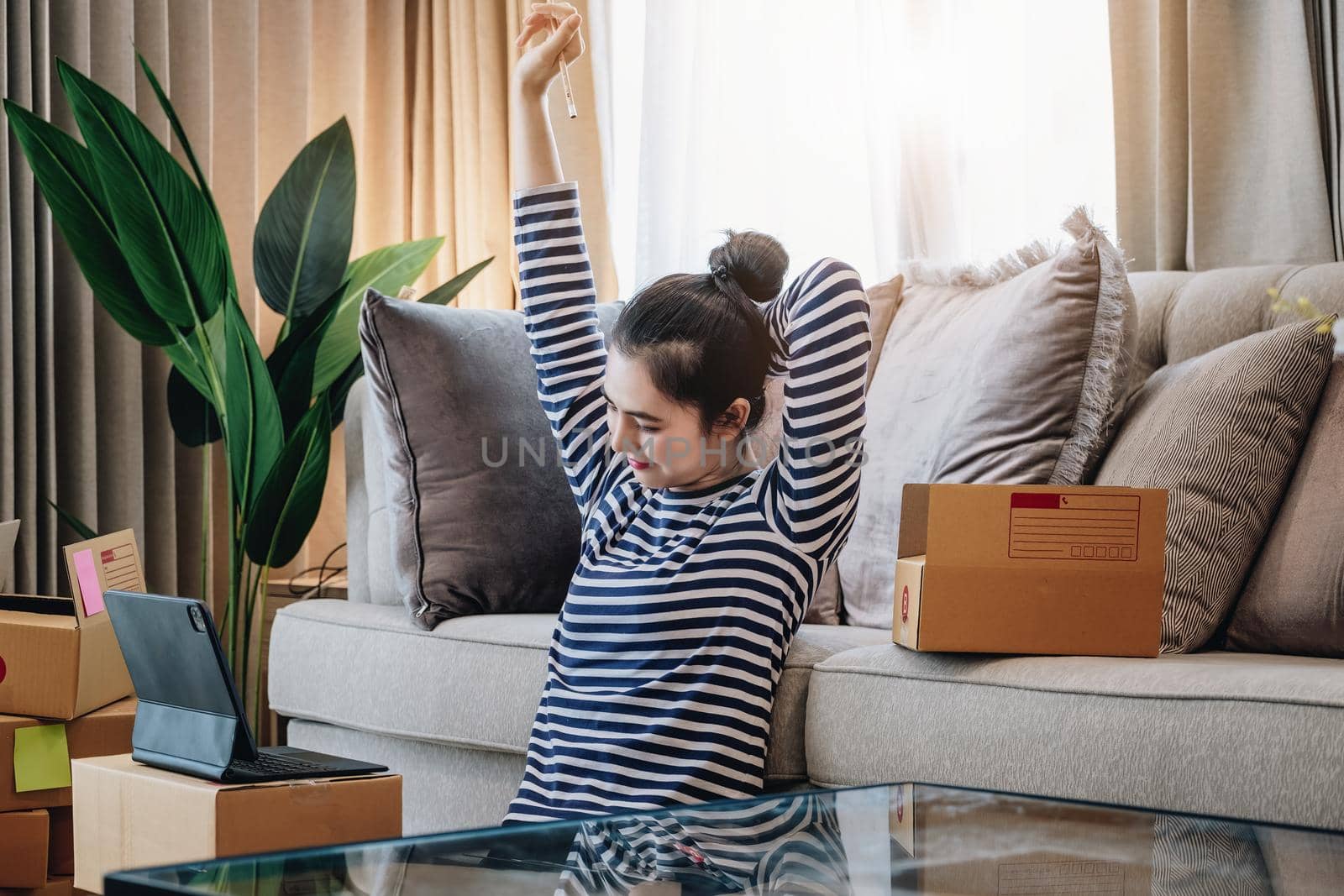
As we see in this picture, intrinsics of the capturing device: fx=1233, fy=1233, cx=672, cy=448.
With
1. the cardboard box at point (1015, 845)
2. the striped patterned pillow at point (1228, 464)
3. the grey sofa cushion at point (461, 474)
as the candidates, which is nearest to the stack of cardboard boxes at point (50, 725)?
the grey sofa cushion at point (461, 474)

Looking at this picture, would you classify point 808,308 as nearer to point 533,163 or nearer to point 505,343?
point 533,163

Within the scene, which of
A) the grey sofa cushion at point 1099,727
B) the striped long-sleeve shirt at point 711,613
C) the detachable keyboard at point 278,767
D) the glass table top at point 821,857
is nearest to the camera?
the glass table top at point 821,857

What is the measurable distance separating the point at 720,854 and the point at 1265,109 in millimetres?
1768

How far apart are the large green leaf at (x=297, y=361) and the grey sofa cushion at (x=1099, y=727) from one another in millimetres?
1292

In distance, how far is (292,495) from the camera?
2.16m

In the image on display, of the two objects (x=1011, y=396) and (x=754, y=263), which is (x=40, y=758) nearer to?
(x=754, y=263)

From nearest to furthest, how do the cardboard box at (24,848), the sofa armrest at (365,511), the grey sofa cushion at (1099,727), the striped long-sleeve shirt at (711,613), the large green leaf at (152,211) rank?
the grey sofa cushion at (1099,727) → the striped long-sleeve shirt at (711,613) → the cardboard box at (24,848) → the sofa armrest at (365,511) → the large green leaf at (152,211)

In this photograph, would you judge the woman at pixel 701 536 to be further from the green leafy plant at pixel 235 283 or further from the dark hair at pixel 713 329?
the green leafy plant at pixel 235 283

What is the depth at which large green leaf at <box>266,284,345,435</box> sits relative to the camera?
87.7 inches

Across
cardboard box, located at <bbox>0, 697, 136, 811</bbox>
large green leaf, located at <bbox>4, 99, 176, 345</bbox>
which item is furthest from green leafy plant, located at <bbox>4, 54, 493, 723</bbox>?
cardboard box, located at <bbox>0, 697, 136, 811</bbox>

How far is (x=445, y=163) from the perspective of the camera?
9.79 feet

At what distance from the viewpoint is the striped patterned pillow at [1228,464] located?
1283 mm

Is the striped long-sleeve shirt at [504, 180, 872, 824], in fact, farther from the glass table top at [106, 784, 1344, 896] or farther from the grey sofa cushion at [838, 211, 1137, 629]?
the glass table top at [106, 784, 1344, 896]

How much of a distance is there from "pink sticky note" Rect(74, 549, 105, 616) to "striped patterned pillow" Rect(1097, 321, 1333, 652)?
1259 mm
